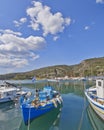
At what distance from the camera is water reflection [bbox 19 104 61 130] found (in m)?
20.8

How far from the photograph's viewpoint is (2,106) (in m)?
36.5

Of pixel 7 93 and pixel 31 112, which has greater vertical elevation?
pixel 7 93

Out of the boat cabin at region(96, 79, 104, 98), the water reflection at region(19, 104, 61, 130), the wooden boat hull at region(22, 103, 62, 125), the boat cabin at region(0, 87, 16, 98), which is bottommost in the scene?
the water reflection at region(19, 104, 61, 130)

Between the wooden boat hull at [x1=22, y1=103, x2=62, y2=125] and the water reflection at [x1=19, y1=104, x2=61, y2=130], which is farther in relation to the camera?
the wooden boat hull at [x1=22, y1=103, x2=62, y2=125]

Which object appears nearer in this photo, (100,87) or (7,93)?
(100,87)

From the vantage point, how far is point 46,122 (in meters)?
22.6

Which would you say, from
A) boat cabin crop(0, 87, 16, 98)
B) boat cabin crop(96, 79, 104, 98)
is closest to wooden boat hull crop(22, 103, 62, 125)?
boat cabin crop(96, 79, 104, 98)

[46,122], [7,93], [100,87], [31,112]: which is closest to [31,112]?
[31,112]

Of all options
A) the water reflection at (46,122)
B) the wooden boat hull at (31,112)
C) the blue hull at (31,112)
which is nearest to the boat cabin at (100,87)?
the water reflection at (46,122)

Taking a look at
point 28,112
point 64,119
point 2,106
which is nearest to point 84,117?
point 64,119

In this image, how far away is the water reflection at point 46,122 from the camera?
2083cm

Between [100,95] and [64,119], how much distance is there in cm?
576

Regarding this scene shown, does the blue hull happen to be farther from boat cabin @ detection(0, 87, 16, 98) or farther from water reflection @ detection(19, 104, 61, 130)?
boat cabin @ detection(0, 87, 16, 98)

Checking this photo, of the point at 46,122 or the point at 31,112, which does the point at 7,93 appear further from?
the point at 31,112
